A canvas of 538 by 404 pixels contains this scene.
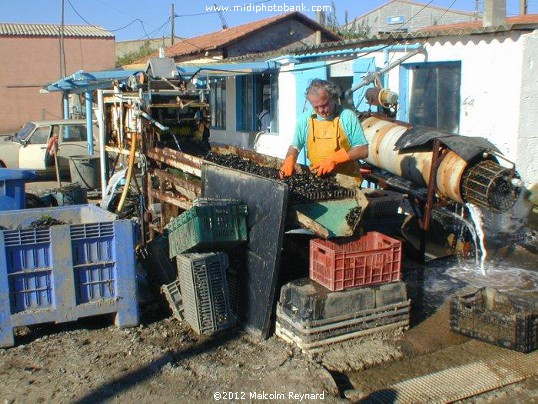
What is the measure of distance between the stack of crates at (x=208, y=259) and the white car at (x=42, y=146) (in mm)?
9834

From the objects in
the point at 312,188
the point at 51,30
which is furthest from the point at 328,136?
the point at 51,30

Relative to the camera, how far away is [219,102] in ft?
61.1

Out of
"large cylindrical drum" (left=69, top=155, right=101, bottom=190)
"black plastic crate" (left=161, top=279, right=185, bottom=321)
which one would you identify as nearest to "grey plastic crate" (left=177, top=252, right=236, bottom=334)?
"black plastic crate" (left=161, top=279, right=185, bottom=321)

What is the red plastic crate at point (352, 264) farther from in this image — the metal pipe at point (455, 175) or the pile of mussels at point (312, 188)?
the metal pipe at point (455, 175)

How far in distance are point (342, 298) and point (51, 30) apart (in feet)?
106

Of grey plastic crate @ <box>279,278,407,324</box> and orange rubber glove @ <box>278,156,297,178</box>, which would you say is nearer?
grey plastic crate @ <box>279,278,407,324</box>

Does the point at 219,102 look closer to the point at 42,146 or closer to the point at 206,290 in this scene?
the point at 42,146

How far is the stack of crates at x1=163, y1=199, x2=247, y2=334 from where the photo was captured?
499 centimetres

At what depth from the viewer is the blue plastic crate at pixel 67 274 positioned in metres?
4.87

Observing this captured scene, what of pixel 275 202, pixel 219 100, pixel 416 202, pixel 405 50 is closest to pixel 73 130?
pixel 219 100

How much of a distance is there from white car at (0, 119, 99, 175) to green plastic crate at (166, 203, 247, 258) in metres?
9.80

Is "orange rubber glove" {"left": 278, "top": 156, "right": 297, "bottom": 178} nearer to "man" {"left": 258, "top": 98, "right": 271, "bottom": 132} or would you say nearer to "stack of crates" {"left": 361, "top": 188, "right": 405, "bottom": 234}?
"stack of crates" {"left": 361, "top": 188, "right": 405, "bottom": 234}

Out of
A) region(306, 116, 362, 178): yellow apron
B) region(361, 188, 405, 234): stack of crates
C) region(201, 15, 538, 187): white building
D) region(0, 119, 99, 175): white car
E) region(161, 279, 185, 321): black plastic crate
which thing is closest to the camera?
region(161, 279, 185, 321): black plastic crate

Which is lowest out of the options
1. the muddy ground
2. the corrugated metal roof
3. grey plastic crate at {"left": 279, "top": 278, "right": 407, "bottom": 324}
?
the muddy ground
